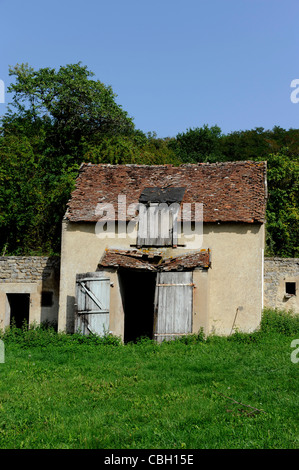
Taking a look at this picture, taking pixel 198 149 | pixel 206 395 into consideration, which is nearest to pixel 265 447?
pixel 206 395

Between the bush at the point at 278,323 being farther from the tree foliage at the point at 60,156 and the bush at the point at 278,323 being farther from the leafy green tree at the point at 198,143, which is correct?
the leafy green tree at the point at 198,143

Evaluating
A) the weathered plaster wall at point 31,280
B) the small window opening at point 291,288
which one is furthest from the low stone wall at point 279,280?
the weathered plaster wall at point 31,280

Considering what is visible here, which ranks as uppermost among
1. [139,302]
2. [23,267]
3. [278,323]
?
[23,267]

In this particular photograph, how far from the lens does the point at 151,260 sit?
1692cm

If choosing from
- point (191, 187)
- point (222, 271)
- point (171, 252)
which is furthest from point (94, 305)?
point (191, 187)

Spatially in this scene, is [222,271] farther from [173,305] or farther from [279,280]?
[279,280]

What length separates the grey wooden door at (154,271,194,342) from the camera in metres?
15.8

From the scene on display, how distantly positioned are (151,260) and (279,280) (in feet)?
18.5

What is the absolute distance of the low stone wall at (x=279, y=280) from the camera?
1933cm

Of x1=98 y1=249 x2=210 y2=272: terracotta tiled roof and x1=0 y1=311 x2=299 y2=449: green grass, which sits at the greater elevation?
x1=98 y1=249 x2=210 y2=272: terracotta tiled roof

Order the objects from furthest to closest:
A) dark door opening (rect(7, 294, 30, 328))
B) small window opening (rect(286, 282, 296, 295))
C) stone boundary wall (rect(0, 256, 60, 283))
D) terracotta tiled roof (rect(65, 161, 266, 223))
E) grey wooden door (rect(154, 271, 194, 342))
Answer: dark door opening (rect(7, 294, 30, 328)) < small window opening (rect(286, 282, 296, 295)) < stone boundary wall (rect(0, 256, 60, 283)) < terracotta tiled roof (rect(65, 161, 266, 223)) < grey wooden door (rect(154, 271, 194, 342))

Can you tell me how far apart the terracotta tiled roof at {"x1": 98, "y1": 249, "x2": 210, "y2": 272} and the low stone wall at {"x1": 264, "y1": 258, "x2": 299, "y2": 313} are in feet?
13.3

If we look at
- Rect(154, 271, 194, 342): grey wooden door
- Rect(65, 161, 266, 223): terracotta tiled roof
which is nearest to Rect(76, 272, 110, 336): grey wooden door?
Rect(154, 271, 194, 342): grey wooden door

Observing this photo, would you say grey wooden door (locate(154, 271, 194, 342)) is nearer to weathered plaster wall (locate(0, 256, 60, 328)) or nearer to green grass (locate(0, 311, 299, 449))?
green grass (locate(0, 311, 299, 449))
